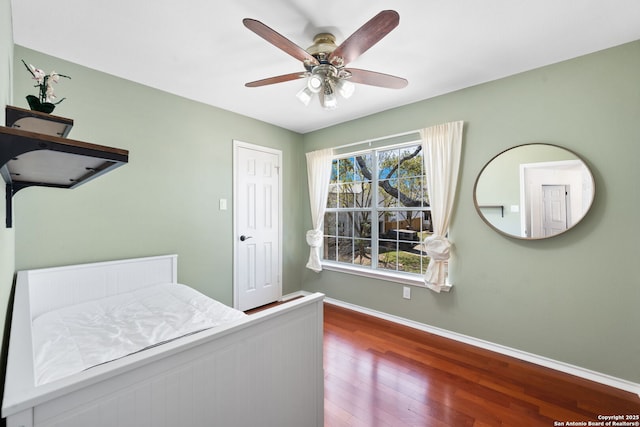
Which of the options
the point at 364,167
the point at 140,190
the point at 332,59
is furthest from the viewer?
the point at 364,167

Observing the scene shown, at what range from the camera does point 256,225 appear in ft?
11.5

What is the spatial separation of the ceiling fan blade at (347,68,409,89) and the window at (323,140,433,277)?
1146mm

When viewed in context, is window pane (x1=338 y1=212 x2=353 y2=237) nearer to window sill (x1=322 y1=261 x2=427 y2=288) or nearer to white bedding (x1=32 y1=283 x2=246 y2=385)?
window sill (x1=322 y1=261 x2=427 y2=288)

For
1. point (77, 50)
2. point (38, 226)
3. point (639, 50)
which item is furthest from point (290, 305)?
point (639, 50)

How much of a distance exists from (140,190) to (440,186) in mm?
2917

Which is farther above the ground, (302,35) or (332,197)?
(302,35)

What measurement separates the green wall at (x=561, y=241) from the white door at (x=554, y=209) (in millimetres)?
89

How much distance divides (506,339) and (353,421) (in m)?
1.62

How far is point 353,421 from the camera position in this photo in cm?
162

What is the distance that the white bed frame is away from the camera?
638mm

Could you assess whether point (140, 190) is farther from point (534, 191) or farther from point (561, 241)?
point (561, 241)

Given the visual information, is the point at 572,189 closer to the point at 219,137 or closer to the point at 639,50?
the point at 639,50

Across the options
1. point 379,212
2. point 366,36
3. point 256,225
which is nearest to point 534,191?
point 379,212

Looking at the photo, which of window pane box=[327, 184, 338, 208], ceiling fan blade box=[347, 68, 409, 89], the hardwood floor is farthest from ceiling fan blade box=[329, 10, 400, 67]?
the hardwood floor
